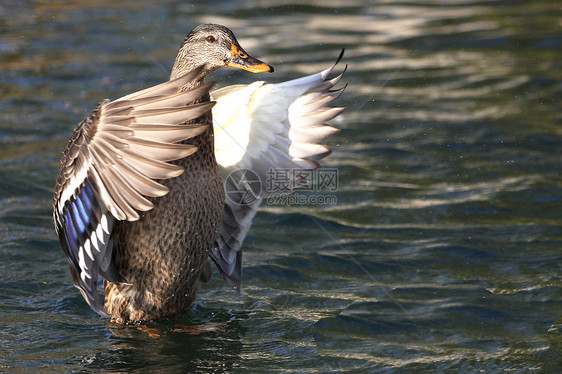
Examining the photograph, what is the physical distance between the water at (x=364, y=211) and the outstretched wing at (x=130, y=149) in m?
1.09

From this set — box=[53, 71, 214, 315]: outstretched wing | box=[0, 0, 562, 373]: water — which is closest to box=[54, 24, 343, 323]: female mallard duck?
box=[53, 71, 214, 315]: outstretched wing

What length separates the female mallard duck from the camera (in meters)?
4.09

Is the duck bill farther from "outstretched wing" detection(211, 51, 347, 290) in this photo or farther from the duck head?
"outstretched wing" detection(211, 51, 347, 290)

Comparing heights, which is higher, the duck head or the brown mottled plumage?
the duck head

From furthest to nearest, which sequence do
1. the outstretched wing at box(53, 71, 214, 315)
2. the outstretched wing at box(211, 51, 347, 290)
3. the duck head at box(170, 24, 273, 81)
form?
the outstretched wing at box(211, 51, 347, 290), the duck head at box(170, 24, 273, 81), the outstretched wing at box(53, 71, 214, 315)

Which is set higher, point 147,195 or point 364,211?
point 147,195

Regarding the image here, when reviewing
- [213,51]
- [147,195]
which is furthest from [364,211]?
[147,195]

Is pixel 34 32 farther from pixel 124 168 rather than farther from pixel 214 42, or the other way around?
pixel 124 168

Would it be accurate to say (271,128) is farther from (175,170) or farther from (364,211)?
(364,211)

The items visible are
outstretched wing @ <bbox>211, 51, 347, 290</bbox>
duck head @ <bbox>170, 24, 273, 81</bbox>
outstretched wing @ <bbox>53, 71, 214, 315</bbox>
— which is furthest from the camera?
outstretched wing @ <bbox>211, 51, 347, 290</bbox>

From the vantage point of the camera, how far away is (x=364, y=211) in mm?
7109

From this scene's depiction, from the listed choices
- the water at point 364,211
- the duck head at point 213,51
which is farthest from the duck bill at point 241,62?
the water at point 364,211

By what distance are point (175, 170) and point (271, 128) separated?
133 centimetres

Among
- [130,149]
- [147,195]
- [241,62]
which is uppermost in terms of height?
[241,62]
